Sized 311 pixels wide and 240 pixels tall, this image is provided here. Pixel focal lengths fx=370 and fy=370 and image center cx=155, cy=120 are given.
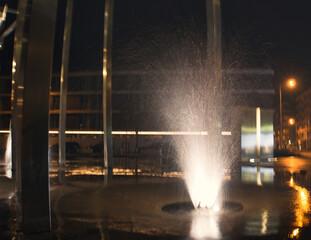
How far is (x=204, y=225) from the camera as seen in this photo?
6195 mm

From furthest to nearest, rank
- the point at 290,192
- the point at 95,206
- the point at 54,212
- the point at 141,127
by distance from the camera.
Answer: the point at 141,127 → the point at 290,192 → the point at 95,206 → the point at 54,212


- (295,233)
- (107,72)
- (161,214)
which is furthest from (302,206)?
(107,72)

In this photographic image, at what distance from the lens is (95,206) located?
8031mm

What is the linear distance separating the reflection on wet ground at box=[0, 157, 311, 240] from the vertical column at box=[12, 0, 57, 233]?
1.53 feet

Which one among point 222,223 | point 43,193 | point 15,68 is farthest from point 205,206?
point 15,68

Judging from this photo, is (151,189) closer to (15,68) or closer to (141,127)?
(15,68)

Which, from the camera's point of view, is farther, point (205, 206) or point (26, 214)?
point (205, 206)

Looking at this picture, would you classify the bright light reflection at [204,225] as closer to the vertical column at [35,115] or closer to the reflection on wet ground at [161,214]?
the reflection on wet ground at [161,214]

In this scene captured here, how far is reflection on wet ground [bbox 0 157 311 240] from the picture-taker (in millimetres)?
5664

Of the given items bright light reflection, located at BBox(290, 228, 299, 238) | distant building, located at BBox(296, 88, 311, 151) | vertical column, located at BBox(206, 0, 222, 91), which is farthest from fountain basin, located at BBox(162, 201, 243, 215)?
distant building, located at BBox(296, 88, 311, 151)

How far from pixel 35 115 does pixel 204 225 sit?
327 cm

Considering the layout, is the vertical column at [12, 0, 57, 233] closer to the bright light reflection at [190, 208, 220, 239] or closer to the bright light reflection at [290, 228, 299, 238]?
the bright light reflection at [190, 208, 220, 239]

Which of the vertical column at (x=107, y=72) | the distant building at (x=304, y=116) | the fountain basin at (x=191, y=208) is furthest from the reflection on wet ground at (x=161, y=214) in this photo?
the distant building at (x=304, y=116)

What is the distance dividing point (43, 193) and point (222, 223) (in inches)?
118
